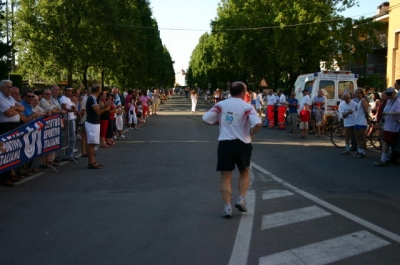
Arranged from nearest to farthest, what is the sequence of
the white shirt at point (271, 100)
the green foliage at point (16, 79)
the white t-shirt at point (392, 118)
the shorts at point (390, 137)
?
the white t-shirt at point (392, 118)
the shorts at point (390, 137)
the white shirt at point (271, 100)
the green foliage at point (16, 79)

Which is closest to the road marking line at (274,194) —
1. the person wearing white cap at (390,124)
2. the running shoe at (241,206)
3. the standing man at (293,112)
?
the running shoe at (241,206)

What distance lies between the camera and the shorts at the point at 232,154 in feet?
22.9

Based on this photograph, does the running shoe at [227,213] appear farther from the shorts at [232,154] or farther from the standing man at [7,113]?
the standing man at [7,113]

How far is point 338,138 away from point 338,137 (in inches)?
12.2

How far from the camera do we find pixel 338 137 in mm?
19281

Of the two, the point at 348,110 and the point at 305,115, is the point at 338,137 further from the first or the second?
the point at 348,110

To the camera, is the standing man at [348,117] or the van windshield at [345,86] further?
the van windshield at [345,86]

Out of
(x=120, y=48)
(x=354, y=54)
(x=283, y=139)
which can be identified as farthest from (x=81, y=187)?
(x=354, y=54)

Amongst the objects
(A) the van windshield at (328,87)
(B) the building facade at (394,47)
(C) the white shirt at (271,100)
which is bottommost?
(C) the white shirt at (271,100)

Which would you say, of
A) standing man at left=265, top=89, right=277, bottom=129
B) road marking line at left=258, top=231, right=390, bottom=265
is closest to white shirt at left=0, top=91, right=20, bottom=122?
road marking line at left=258, top=231, right=390, bottom=265

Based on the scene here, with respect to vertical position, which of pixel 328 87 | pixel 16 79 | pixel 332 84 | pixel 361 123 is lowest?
pixel 361 123

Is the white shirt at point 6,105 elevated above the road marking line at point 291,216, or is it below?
above

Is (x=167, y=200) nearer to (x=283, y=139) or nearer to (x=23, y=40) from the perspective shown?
(x=283, y=139)

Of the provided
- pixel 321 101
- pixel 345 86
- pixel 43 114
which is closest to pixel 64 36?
pixel 321 101
